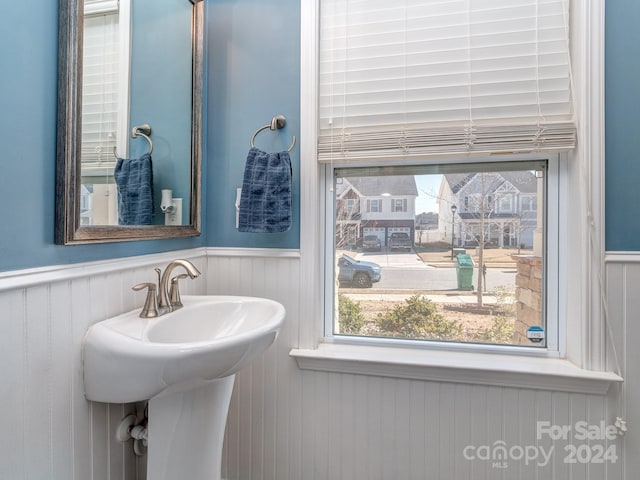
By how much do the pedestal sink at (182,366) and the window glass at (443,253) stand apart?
0.49 metres

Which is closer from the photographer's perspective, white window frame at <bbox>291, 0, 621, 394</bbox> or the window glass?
white window frame at <bbox>291, 0, 621, 394</bbox>

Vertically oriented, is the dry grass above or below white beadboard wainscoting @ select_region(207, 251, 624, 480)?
above

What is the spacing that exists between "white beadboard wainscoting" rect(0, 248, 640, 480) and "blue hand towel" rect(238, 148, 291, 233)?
160 millimetres

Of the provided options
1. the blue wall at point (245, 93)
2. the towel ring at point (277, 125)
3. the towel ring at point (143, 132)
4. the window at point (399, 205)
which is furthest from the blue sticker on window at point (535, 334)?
the towel ring at point (143, 132)

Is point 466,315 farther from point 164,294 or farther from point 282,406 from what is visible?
point 164,294

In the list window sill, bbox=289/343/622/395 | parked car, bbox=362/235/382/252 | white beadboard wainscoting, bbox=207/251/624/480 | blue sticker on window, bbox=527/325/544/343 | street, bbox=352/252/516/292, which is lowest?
white beadboard wainscoting, bbox=207/251/624/480

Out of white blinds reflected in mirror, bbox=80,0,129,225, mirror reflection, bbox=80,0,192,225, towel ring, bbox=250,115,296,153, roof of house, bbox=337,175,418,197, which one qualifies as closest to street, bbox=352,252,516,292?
roof of house, bbox=337,175,418,197

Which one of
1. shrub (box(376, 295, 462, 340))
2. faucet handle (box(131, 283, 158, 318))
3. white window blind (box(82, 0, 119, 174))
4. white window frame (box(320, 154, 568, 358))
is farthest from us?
shrub (box(376, 295, 462, 340))

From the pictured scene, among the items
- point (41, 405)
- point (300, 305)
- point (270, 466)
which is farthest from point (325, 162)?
point (270, 466)

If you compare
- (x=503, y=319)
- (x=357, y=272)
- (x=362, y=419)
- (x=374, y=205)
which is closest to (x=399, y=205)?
(x=374, y=205)

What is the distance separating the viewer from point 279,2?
1.36m

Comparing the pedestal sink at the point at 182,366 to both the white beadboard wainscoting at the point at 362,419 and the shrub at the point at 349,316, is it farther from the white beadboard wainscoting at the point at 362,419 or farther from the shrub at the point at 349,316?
the shrub at the point at 349,316

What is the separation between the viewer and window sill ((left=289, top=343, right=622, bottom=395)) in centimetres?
114

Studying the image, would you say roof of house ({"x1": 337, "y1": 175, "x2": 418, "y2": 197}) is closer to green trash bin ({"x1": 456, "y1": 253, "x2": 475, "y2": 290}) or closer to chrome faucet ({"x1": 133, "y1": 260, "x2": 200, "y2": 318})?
green trash bin ({"x1": 456, "y1": 253, "x2": 475, "y2": 290})
